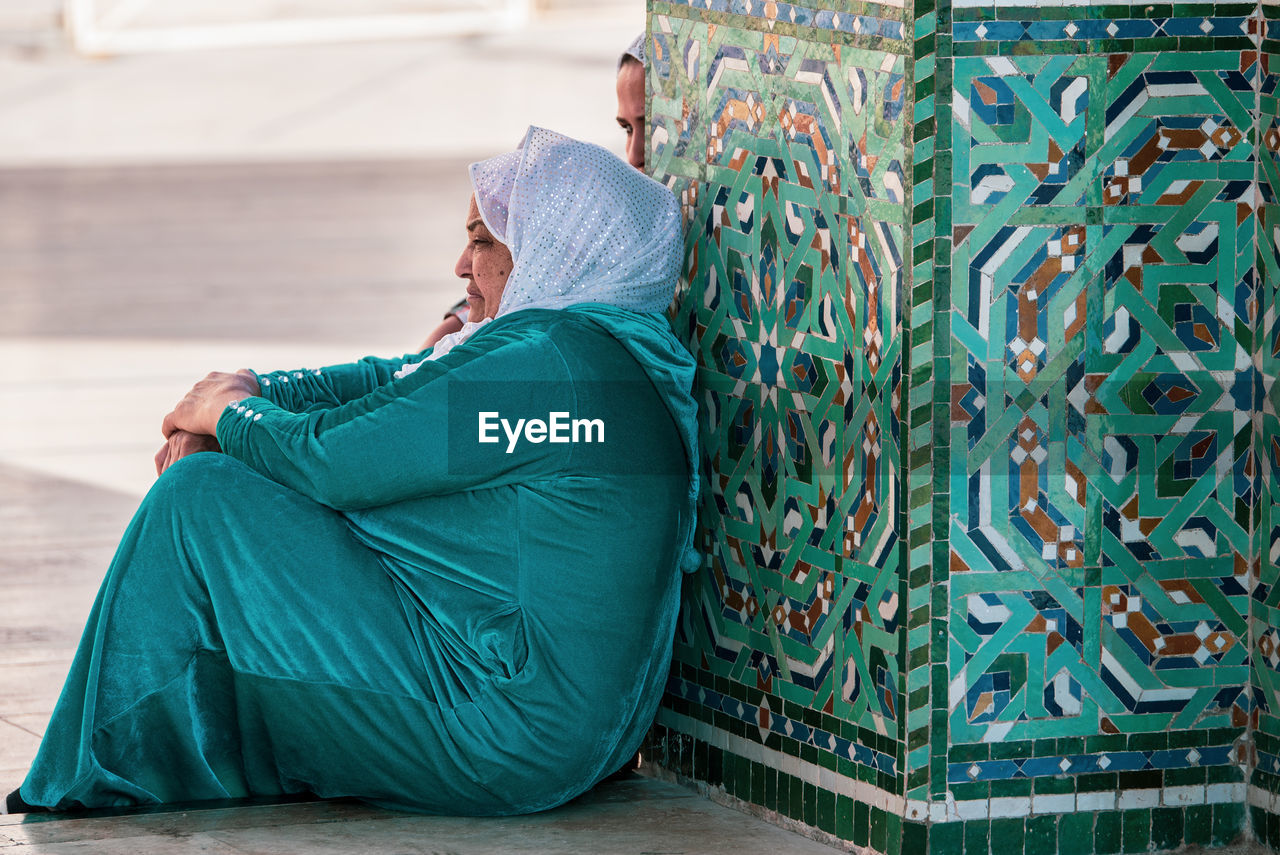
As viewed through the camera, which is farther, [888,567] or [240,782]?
[240,782]

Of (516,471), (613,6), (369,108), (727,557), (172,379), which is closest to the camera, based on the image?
(516,471)

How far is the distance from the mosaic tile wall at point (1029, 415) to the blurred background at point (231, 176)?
12.8 feet

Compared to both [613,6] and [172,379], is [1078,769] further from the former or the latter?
[613,6]

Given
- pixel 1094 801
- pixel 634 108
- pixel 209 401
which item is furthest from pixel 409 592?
pixel 634 108

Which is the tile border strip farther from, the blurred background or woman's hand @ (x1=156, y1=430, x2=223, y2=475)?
the blurred background

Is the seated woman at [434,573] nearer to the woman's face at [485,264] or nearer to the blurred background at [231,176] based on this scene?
the woman's face at [485,264]

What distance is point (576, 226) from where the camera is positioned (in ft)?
12.1

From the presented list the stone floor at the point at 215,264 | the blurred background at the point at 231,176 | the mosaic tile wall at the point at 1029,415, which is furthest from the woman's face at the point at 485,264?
the blurred background at the point at 231,176

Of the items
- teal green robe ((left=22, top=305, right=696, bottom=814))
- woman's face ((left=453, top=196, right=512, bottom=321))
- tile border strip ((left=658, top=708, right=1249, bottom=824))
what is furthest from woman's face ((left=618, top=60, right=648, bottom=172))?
tile border strip ((left=658, top=708, right=1249, bottom=824))

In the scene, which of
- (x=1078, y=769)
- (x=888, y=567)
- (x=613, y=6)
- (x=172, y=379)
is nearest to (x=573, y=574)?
(x=888, y=567)

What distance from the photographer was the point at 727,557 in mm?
3830

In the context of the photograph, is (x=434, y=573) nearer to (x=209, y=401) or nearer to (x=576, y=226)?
(x=209, y=401)

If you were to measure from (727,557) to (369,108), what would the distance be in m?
15.8

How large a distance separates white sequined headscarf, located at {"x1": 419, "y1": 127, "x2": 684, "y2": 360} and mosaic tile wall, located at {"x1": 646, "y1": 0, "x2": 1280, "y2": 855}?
26cm
